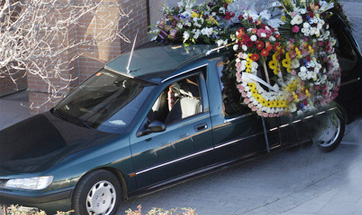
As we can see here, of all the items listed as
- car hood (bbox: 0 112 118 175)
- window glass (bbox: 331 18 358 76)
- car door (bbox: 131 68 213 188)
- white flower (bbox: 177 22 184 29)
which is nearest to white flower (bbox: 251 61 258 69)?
car door (bbox: 131 68 213 188)

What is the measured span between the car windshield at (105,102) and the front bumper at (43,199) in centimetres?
96

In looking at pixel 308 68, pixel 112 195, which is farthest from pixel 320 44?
pixel 112 195

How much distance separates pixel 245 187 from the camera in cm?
834

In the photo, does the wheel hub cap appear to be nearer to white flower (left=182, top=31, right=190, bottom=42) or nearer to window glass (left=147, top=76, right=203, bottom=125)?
window glass (left=147, top=76, right=203, bottom=125)

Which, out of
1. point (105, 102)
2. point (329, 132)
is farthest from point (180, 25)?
point (329, 132)

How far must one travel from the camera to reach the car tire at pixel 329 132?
8859 mm

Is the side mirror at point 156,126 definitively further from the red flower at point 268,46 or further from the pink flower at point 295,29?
the pink flower at point 295,29

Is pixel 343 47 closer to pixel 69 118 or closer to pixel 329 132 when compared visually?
pixel 329 132

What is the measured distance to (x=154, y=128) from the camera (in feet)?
24.4

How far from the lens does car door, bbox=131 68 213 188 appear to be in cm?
752

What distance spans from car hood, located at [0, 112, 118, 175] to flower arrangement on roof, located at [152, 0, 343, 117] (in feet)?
6.05

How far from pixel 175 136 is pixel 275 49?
169 centimetres

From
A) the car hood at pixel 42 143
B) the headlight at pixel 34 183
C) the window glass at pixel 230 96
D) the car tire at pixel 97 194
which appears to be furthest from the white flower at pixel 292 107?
the headlight at pixel 34 183

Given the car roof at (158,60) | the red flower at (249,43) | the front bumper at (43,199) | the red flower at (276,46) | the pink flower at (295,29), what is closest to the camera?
the front bumper at (43,199)
